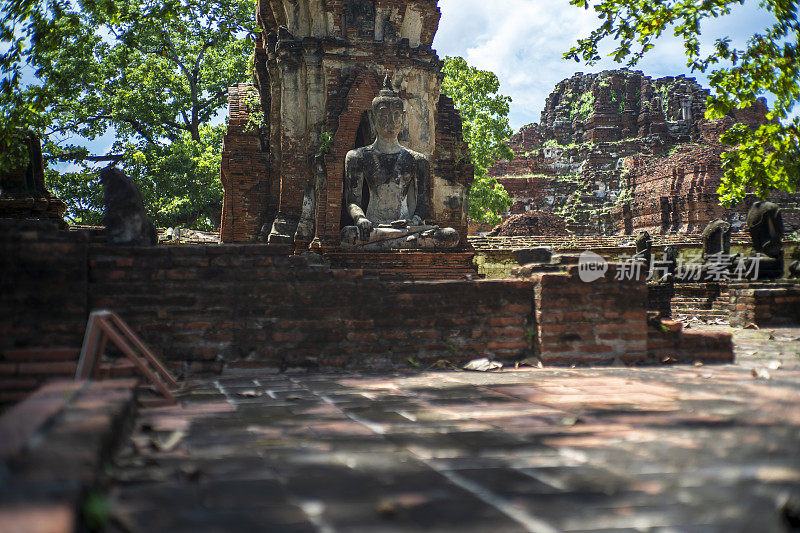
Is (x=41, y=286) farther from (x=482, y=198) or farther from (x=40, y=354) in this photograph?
(x=482, y=198)

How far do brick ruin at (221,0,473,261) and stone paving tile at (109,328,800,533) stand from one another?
19.2 ft

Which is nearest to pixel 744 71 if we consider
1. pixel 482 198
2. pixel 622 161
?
pixel 482 198

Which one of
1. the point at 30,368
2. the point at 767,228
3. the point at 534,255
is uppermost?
the point at 767,228

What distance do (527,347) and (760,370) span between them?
1.56 meters

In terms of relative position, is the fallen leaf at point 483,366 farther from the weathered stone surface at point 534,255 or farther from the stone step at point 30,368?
the stone step at point 30,368

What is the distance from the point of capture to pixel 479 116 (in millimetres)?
22094

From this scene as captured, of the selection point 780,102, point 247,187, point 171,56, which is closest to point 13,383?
point 780,102

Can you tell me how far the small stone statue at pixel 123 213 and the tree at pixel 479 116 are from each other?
1765 cm

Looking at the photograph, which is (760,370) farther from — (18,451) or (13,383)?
(13,383)

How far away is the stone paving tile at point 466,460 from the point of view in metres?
1.54

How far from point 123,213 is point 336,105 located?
5.15 m

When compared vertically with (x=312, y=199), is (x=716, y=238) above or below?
below

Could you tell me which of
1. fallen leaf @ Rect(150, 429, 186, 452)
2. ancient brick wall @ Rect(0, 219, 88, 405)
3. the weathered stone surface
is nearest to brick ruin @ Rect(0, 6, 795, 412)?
ancient brick wall @ Rect(0, 219, 88, 405)

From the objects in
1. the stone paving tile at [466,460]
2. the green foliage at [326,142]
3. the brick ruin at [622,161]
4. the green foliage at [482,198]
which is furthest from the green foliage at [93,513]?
the brick ruin at [622,161]
